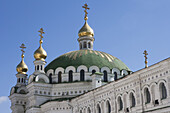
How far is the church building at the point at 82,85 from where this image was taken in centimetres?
1884

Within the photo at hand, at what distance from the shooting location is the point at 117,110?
20.0 m

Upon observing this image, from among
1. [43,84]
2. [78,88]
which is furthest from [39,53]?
[78,88]

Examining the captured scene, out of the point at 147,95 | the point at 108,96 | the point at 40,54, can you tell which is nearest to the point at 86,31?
the point at 40,54

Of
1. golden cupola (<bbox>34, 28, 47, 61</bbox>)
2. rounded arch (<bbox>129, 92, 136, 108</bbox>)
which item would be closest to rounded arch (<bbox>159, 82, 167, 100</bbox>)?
rounded arch (<bbox>129, 92, 136, 108</bbox>)

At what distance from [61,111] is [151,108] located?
451 inches

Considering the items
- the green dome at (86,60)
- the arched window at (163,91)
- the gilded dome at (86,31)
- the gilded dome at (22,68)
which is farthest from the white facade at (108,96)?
the gilded dome at (86,31)

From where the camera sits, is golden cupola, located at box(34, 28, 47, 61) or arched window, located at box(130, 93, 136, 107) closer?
arched window, located at box(130, 93, 136, 107)

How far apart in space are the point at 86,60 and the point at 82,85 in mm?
2884

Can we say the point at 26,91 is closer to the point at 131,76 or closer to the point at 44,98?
the point at 44,98

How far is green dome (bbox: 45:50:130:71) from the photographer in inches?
1199

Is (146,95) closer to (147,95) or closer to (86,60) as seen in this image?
(147,95)

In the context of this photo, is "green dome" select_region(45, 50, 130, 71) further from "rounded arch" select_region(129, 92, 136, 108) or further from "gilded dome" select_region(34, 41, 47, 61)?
"rounded arch" select_region(129, 92, 136, 108)

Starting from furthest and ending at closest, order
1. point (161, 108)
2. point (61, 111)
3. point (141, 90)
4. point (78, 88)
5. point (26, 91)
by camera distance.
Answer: point (26, 91), point (78, 88), point (61, 111), point (141, 90), point (161, 108)

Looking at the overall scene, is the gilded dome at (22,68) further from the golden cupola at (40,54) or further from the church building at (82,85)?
the golden cupola at (40,54)
